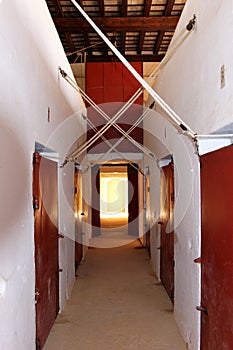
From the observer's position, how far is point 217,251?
6.58 ft

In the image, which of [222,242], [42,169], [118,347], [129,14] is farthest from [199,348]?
[129,14]

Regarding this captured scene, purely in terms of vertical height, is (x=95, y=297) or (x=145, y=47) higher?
(x=145, y=47)

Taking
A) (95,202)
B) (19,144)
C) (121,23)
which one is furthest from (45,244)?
(95,202)

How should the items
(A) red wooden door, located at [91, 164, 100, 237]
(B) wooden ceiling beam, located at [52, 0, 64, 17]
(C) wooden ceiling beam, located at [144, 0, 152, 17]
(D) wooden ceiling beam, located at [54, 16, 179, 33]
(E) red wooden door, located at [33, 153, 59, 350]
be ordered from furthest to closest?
(A) red wooden door, located at [91, 164, 100, 237] → (D) wooden ceiling beam, located at [54, 16, 179, 33] → (C) wooden ceiling beam, located at [144, 0, 152, 17] → (B) wooden ceiling beam, located at [52, 0, 64, 17] → (E) red wooden door, located at [33, 153, 59, 350]

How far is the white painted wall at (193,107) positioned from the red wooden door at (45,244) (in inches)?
45.4

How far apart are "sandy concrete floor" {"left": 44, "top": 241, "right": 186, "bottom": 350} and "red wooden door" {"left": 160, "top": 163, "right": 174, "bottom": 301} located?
0.70 feet

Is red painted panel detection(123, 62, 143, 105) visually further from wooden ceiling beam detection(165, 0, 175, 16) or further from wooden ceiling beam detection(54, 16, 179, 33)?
wooden ceiling beam detection(165, 0, 175, 16)

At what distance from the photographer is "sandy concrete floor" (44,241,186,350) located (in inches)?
118

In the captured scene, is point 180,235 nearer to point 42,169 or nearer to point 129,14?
point 42,169

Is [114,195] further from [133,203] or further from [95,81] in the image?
[95,81]

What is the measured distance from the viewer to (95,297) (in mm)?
4223

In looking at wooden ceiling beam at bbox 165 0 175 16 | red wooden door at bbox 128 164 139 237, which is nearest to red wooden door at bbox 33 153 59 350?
wooden ceiling beam at bbox 165 0 175 16

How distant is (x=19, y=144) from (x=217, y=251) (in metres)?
1.31

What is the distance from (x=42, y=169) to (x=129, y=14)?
4224mm
